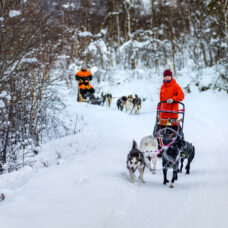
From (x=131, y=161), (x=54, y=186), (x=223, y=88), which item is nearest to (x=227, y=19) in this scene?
(x=223, y=88)

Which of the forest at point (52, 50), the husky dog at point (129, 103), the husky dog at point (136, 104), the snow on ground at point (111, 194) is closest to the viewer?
the snow on ground at point (111, 194)

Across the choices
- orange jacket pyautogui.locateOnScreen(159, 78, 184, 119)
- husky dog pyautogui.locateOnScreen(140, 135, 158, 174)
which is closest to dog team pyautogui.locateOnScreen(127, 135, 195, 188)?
husky dog pyautogui.locateOnScreen(140, 135, 158, 174)

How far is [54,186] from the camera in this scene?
11.3ft

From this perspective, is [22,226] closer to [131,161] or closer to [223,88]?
[131,161]

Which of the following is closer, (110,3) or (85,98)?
(85,98)

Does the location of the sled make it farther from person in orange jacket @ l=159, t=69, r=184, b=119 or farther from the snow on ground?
person in orange jacket @ l=159, t=69, r=184, b=119

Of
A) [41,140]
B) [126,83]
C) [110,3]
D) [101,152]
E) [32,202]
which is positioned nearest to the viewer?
[32,202]

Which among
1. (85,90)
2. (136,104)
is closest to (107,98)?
(85,90)

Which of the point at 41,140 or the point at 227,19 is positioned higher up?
the point at 227,19

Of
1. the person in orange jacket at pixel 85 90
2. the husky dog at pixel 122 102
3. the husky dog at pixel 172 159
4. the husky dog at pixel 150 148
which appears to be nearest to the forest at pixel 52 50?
the person in orange jacket at pixel 85 90

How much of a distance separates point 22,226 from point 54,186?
111cm

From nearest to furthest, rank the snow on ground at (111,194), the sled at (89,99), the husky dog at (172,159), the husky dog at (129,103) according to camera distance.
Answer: the snow on ground at (111,194), the husky dog at (172,159), the husky dog at (129,103), the sled at (89,99)

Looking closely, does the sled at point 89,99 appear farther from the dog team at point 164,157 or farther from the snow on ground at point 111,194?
the dog team at point 164,157

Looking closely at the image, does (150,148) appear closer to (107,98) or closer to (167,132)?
(167,132)
